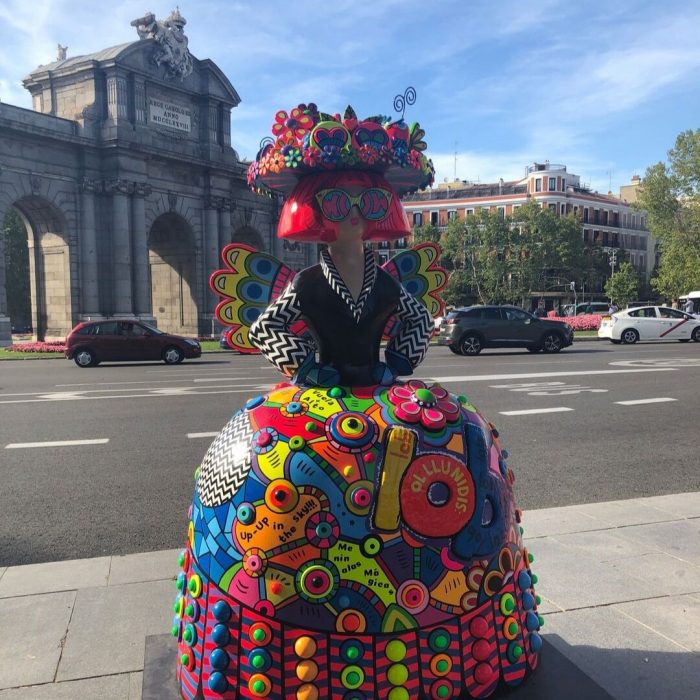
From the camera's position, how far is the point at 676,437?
316 inches

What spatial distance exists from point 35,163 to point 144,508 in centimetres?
2749

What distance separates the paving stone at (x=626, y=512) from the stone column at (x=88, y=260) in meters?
28.5

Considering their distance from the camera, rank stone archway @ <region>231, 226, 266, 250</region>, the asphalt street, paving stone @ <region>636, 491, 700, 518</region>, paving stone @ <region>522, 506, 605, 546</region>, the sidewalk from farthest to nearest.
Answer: stone archway @ <region>231, 226, 266, 250</region> → the asphalt street → paving stone @ <region>636, 491, 700, 518</region> → paving stone @ <region>522, 506, 605, 546</region> → the sidewalk

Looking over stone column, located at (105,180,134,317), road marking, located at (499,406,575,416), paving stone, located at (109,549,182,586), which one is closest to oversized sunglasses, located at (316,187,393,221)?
paving stone, located at (109,549,182,586)

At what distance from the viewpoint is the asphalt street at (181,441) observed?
5086 millimetres

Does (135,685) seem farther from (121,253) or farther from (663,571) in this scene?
(121,253)

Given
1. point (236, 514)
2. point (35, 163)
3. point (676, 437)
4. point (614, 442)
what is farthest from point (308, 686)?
point (35, 163)

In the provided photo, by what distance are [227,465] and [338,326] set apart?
694 millimetres

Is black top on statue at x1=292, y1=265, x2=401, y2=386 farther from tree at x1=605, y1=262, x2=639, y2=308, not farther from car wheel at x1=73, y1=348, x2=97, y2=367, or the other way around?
tree at x1=605, y1=262, x2=639, y2=308

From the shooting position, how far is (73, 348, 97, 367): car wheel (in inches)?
742

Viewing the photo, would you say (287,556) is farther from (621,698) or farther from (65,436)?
(65,436)

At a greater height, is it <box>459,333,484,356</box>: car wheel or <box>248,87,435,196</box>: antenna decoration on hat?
<box>248,87,435,196</box>: antenna decoration on hat

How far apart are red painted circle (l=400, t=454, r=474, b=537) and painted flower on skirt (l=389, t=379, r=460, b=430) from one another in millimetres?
121

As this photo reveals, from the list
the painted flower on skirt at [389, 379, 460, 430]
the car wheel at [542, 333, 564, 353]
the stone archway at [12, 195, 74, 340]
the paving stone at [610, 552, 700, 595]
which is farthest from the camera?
the stone archway at [12, 195, 74, 340]
